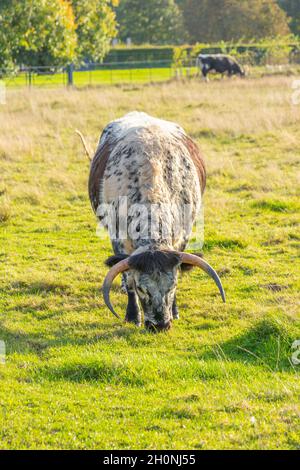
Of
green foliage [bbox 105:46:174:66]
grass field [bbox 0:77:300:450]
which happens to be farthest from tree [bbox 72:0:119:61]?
green foliage [bbox 105:46:174:66]

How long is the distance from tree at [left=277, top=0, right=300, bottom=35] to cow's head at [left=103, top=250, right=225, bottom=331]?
59.2m

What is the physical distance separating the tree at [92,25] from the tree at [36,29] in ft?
14.2

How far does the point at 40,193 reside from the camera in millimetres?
13062

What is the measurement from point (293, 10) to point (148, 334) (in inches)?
2371

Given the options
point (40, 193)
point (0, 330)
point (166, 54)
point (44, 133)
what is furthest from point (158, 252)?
point (166, 54)

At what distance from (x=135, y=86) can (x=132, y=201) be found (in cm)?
2614

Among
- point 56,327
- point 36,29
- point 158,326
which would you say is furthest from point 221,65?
point 158,326

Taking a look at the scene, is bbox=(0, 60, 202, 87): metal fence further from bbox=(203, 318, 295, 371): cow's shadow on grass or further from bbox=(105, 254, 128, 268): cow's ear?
bbox=(203, 318, 295, 371): cow's shadow on grass

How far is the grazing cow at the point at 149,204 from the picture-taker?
6523mm

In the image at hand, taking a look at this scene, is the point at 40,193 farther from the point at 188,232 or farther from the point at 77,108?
the point at 77,108

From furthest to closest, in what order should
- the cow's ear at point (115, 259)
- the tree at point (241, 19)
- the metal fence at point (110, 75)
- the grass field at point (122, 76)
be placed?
the tree at point (241, 19) → the metal fence at point (110, 75) → the grass field at point (122, 76) → the cow's ear at point (115, 259)

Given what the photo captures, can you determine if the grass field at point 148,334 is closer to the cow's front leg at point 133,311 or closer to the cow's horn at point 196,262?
the cow's front leg at point 133,311

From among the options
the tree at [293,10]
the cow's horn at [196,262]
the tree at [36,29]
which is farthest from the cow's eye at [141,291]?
the tree at [293,10]

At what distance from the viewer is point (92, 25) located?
34.1 meters
